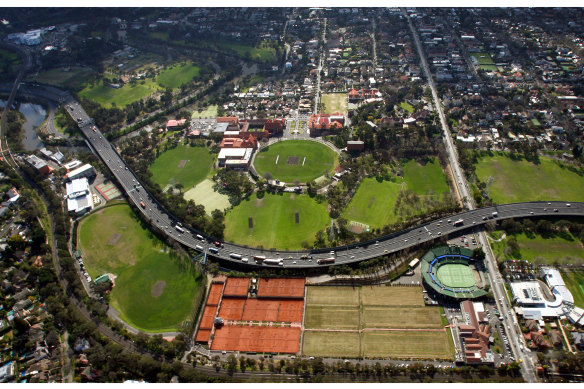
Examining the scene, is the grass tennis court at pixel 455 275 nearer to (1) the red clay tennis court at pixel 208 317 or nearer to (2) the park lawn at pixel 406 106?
(1) the red clay tennis court at pixel 208 317

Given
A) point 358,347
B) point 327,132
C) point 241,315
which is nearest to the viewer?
point 358,347

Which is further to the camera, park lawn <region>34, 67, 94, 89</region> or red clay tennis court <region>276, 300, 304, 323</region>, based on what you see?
park lawn <region>34, 67, 94, 89</region>

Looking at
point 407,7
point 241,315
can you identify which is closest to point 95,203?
point 241,315

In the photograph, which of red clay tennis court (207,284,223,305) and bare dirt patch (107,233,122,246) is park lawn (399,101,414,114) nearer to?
red clay tennis court (207,284,223,305)

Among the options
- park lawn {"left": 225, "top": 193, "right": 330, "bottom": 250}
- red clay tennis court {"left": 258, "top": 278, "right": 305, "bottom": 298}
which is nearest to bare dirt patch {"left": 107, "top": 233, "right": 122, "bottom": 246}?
park lawn {"left": 225, "top": 193, "right": 330, "bottom": 250}

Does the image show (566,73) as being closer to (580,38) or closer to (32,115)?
(580,38)

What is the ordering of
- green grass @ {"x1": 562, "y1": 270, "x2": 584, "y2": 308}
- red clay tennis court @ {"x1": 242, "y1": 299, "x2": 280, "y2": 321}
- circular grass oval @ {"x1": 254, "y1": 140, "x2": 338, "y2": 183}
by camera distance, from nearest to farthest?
green grass @ {"x1": 562, "y1": 270, "x2": 584, "y2": 308}
red clay tennis court @ {"x1": 242, "y1": 299, "x2": 280, "y2": 321}
circular grass oval @ {"x1": 254, "y1": 140, "x2": 338, "y2": 183}

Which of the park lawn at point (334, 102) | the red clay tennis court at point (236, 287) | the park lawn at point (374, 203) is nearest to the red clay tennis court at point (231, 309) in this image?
the red clay tennis court at point (236, 287)
